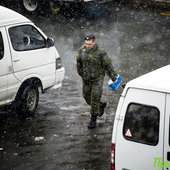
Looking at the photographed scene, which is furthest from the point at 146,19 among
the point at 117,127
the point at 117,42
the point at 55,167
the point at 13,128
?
the point at 117,127

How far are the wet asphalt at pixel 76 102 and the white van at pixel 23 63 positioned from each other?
20.6 inches

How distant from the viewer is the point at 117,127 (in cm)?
482

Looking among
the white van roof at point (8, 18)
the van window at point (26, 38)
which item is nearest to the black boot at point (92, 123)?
the van window at point (26, 38)

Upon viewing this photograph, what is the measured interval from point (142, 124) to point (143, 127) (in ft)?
0.11

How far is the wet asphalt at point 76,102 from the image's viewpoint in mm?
6828

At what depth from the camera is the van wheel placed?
8086 millimetres

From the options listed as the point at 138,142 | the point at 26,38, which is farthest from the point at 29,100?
the point at 138,142

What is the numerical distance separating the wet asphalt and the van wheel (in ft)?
0.61

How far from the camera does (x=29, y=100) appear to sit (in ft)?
27.4

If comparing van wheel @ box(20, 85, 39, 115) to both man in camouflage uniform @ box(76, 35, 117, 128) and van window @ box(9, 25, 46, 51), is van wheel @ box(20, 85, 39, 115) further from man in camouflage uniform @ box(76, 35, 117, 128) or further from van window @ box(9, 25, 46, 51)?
man in camouflage uniform @ box(76, 35, 117, 128)

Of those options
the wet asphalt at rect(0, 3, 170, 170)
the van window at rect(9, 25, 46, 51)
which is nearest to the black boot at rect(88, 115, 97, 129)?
the wet asphalt at rect(0, 3, 170, 170)

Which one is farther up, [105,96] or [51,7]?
[51,7]

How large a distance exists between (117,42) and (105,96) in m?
4.70

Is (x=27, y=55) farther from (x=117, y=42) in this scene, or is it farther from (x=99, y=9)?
(x=99, y=9)
